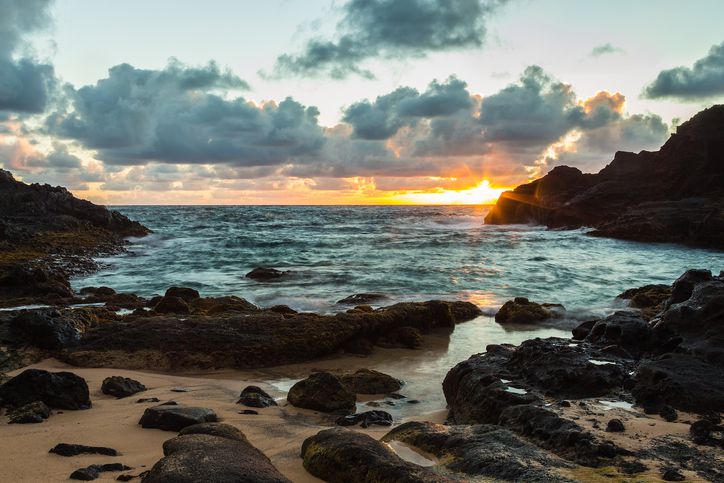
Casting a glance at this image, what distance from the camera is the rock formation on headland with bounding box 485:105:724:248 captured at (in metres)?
36.4

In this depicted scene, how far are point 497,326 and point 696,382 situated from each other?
7728 mm

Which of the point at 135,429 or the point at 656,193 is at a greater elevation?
the point at 656,193

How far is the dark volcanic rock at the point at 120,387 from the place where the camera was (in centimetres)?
652

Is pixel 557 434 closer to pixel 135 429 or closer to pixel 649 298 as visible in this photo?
pixel 135 429

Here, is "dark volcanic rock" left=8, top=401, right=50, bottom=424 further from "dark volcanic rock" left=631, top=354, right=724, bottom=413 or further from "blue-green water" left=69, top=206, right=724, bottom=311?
"blue-green water" left=69, top=206, right=724, bottom=311

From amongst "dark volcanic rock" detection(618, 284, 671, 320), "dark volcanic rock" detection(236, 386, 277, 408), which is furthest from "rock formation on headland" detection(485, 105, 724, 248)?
"dark volcanic rock" detection(236, 386, 277, 408)

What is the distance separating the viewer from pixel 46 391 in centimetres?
571

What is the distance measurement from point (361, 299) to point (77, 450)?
12.2m

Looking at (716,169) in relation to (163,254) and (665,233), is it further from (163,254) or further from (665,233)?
(163,254)

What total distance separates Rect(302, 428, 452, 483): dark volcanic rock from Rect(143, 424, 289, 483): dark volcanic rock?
0.43 metres

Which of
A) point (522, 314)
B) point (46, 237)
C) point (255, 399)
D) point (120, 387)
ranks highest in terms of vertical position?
point (46, 237)

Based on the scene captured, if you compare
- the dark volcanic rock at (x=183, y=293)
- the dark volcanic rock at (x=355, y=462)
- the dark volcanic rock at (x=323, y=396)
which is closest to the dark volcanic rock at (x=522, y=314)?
the dark volcanic rock at (x=323, y=396)

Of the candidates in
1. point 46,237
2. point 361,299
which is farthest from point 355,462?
point 46,237

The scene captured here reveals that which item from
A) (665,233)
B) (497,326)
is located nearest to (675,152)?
(665,233)
